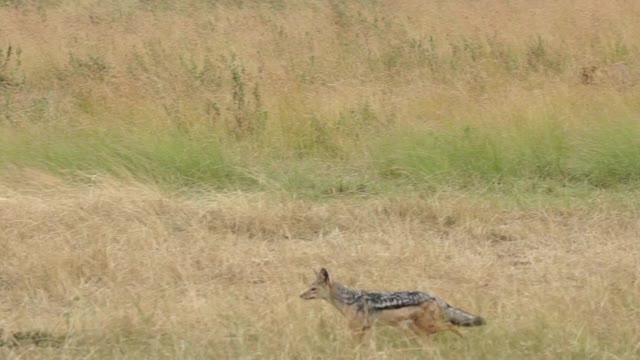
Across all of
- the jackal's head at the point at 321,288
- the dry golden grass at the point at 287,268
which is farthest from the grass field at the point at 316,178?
the jackal's head at the point at 321,288

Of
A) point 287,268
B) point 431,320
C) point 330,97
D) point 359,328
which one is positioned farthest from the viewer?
point 330,97

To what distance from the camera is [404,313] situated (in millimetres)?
4555

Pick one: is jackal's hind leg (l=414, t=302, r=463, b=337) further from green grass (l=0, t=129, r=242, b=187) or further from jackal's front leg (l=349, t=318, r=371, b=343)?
green grass (l=0, t=129, r=242, b=187)

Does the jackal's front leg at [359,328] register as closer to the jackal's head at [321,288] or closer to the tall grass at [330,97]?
the jackal's head at [321,288]

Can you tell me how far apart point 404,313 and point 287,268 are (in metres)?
1.39

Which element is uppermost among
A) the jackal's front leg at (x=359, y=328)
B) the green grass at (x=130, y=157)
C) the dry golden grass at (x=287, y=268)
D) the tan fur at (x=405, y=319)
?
the tan fur at (x=405, y=319)

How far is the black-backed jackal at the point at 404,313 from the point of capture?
4559mm

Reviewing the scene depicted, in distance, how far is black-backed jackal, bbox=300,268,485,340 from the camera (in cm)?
456

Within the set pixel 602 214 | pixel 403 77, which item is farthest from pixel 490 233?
pixel 403 77

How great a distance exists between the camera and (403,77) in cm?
1034

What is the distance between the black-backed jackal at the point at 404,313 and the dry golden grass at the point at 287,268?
0.24 ft

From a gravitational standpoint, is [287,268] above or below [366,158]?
above

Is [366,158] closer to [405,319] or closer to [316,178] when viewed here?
[316,178]


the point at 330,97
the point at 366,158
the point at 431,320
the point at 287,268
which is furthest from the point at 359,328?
the point at 330,97
